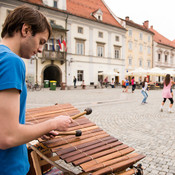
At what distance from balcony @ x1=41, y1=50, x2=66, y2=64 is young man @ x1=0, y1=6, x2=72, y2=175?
22.6m

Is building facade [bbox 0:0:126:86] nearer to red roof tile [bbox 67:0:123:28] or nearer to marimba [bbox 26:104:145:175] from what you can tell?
red roof tile [bbox 67:0:123:28]

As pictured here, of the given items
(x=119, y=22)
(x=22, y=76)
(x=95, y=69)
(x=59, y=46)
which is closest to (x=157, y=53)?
(x=119, y=22)

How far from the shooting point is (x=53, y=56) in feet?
76.9

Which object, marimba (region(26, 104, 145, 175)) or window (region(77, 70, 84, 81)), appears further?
window (region(77, 70, 84, 81))

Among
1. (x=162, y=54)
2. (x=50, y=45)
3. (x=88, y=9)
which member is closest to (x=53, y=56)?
(x=50, y=45)

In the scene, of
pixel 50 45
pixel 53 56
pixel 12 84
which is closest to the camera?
pixel 12 84

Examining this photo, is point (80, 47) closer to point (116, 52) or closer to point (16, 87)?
point (116, 52)

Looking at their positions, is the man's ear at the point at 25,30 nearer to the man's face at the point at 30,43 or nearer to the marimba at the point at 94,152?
the man's face at the point at 30,43

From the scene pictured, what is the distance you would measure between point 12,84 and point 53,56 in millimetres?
23438

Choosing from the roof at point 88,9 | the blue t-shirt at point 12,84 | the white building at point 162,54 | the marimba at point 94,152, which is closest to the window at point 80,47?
the roof at point 88,9

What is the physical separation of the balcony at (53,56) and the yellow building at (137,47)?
14596 millimetres

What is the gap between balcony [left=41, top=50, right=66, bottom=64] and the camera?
2277 centimetres

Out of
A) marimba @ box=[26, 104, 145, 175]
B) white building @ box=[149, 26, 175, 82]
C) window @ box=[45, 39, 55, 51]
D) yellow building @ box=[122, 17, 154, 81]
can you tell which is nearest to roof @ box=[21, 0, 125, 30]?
yellow building @ box=[122, 17, 154, 81]

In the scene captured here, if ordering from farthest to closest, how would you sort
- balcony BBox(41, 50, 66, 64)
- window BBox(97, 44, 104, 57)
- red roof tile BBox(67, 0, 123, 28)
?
1. window BBox(97, 44, 104, 57)
2. red roof tile BBox(67, 0, 123, 28)
3. balcony BBox(41, 50, 66, 64)
